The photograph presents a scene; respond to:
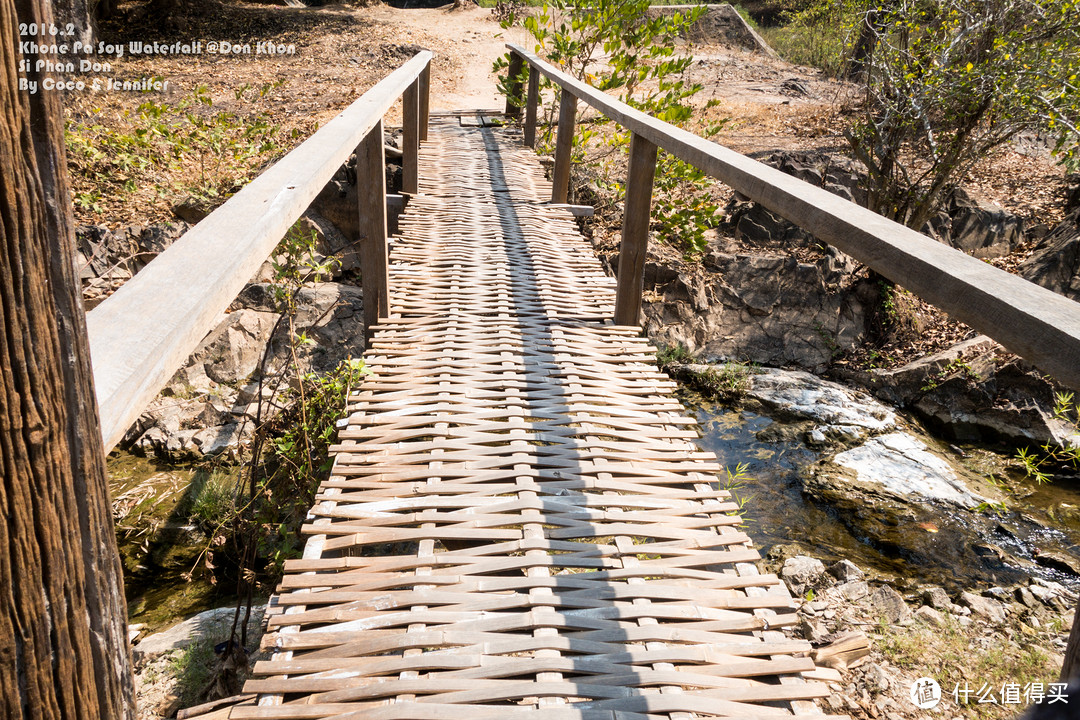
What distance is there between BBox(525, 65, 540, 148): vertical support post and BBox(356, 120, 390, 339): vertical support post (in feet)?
13.1

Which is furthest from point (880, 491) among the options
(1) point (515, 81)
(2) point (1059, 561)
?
(1) point (515, 81)

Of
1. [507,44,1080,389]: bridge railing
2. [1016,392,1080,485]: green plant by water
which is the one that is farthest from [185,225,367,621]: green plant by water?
[1016,392,1080,485]: green plant by water

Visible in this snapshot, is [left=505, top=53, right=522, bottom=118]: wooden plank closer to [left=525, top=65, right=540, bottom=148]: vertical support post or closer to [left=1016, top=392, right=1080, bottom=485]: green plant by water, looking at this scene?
[left=525, top=65, right=540, bottom=148]: vertical support post

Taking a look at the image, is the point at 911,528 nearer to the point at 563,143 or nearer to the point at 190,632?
the point at 563,143

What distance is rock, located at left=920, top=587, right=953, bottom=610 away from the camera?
3.82 metres

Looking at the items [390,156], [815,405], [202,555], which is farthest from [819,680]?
[390,156]

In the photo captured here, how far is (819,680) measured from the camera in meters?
1.86

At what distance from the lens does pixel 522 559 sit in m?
2.16

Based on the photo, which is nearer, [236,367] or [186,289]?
[186,289]

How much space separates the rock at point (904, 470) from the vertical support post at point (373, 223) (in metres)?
3.36

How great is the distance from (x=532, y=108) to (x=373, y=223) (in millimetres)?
4613

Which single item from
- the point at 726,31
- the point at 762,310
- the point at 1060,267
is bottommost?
the point at 762,310

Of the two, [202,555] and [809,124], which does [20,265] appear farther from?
[809,124]

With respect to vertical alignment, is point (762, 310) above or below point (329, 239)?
below
